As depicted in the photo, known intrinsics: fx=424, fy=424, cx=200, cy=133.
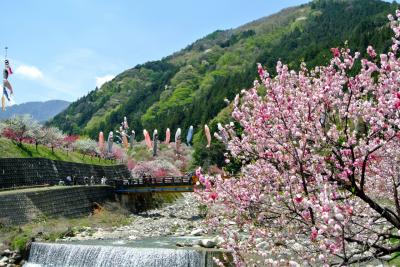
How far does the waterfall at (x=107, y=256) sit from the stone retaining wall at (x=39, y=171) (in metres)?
11.1

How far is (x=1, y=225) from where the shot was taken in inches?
904

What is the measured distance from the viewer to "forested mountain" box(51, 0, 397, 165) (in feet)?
260

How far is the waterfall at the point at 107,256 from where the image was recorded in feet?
55.1

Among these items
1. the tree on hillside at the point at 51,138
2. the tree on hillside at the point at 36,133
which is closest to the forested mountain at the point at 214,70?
the tree on hillside at the point at 51,138

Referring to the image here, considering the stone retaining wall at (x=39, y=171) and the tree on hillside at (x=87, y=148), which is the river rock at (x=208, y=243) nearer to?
the stone retaining wall at (x=39, y=171)

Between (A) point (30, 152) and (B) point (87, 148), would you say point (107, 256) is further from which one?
(B) point (87, 148)

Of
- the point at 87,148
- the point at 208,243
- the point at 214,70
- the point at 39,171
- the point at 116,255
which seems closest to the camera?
the point at 208,243

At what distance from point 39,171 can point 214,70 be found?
4011 inches

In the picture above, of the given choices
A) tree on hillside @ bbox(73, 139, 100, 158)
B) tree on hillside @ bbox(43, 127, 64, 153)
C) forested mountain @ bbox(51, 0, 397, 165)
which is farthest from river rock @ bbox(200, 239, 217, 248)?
forested mountain @ bbox(51, 0, 397, 165)

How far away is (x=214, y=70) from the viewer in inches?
5172

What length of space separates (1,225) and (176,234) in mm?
9789

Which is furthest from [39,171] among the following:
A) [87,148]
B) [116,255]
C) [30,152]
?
[87,148]

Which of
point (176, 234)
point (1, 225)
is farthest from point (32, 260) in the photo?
point (176, 234)

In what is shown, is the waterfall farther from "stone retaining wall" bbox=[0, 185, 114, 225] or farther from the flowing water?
"stone retaining wall" bbox=[0, 185, 114, 225]
